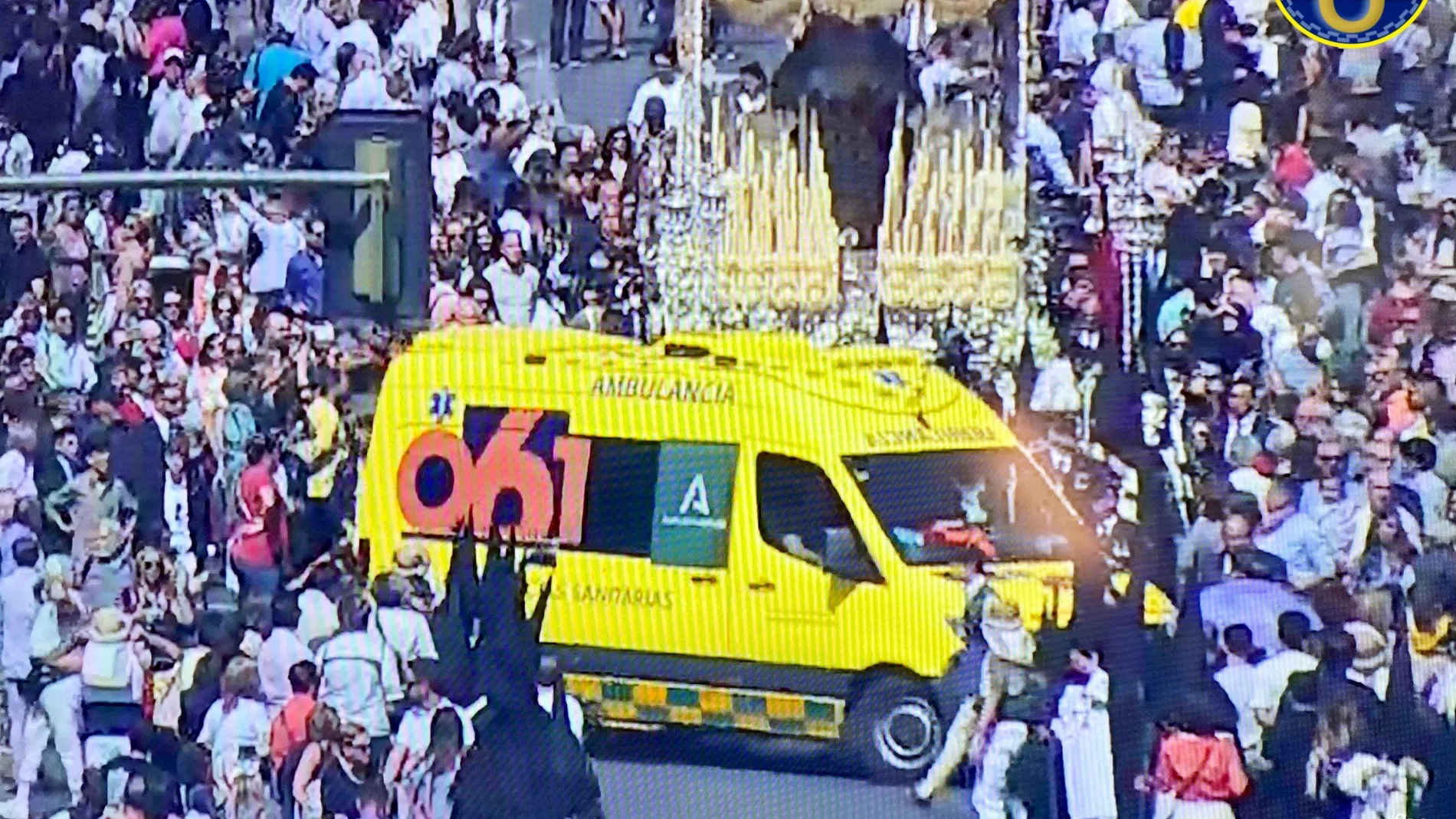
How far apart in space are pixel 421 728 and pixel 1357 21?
209 centimetres

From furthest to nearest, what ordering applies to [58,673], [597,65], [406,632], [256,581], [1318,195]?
[58,673] → [256,581] → [406,632] → [597,65] → [1318,195]

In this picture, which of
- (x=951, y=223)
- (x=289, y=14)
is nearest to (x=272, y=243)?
(x=289, y=14)

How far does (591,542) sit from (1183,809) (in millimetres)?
1134

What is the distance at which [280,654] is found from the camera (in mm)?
4234

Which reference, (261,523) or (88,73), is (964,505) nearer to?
(261,523)

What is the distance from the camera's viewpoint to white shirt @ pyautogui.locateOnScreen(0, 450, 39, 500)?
4367mm

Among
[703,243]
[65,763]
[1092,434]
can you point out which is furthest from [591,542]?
[65,763]

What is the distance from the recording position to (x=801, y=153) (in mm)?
3943

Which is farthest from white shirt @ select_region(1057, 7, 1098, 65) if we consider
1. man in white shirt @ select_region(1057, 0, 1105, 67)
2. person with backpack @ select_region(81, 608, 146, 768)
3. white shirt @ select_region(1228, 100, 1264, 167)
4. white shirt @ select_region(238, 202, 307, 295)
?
person with backpack @ select_region(81, 608, 146, 768)

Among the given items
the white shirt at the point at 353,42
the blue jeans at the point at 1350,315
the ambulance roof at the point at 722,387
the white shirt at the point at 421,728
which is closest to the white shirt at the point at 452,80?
the white shirt at the point at 353,42

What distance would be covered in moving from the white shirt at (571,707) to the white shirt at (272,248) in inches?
35.7

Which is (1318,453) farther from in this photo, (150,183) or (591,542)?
(150,183)

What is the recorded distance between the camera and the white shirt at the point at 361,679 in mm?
4164

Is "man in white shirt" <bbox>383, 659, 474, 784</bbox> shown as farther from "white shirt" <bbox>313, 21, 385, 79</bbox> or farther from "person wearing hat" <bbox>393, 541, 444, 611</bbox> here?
"white shirt" <bbox>313, 21, 385, 79</bbox>
